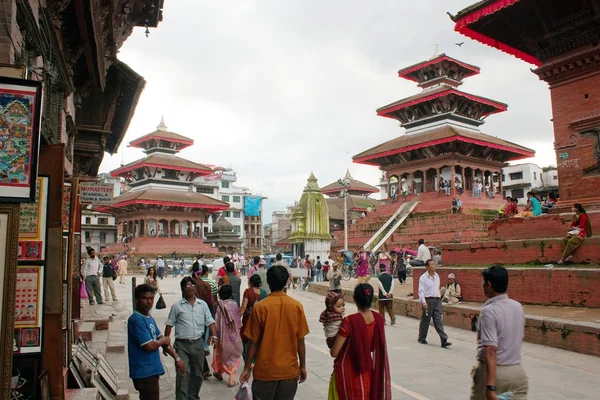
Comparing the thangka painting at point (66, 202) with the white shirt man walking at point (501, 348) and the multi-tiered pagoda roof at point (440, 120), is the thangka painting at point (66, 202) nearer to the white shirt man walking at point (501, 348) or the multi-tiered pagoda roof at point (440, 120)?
the white shirt man walking at point (501, 348)

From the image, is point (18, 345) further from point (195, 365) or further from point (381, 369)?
point (381, 369)

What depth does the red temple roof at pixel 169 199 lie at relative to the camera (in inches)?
1823

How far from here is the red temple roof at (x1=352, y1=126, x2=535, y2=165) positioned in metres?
33.5

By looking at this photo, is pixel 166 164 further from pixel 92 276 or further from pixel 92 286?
pixel 92 276

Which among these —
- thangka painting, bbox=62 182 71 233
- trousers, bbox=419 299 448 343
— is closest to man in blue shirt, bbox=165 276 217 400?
thangka painting, bbox=62 182 71 233

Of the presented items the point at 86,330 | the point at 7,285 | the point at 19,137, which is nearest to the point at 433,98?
the point at 86,330

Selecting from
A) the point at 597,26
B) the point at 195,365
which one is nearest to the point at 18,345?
the point at 195,365

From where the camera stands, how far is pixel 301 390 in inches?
255

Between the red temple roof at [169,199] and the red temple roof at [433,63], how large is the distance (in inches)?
851

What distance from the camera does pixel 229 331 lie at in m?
6.93

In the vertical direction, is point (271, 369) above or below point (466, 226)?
below

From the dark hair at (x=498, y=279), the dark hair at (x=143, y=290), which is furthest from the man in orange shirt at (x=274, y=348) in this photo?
the dark hair at (x=498, y=279)

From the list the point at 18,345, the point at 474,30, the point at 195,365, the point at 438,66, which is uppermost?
the point at 438,66

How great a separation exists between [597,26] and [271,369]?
11.6 m
